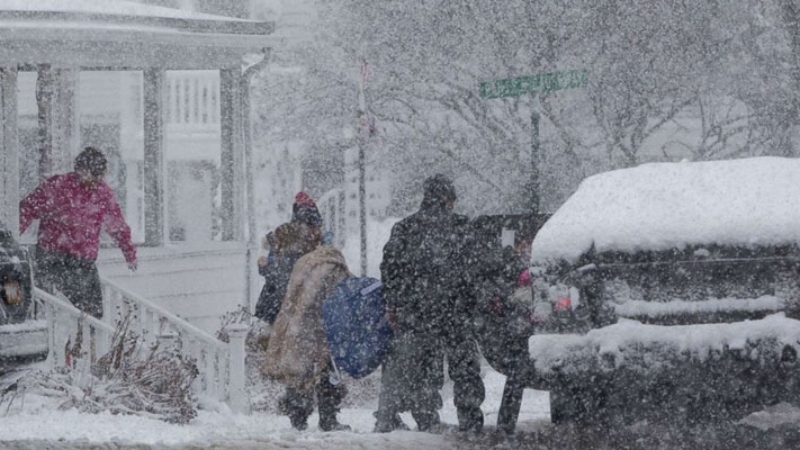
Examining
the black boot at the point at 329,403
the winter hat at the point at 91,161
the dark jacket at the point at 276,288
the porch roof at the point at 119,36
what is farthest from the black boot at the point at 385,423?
the porch roof at the point at 119,36

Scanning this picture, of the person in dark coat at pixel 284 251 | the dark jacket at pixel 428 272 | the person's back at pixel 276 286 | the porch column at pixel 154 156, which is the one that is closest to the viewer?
the dark jacket at pixel 428 272

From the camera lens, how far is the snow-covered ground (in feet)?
27.4

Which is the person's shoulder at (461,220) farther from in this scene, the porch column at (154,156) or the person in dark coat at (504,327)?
the porch column at (154,156)

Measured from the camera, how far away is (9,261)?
329 inches

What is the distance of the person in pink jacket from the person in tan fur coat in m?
2.58

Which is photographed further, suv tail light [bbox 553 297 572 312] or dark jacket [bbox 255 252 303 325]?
dark jacket [bbox 255 252 303 325]

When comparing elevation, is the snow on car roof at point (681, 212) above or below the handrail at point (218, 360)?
above

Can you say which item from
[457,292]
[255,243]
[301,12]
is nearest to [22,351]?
[457,292]

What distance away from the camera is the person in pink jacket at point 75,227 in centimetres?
1164

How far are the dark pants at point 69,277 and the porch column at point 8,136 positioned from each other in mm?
983

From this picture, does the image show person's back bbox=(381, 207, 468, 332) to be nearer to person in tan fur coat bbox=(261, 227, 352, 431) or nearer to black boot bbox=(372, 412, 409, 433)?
person in tan fur coat bbox=(261, 227, 352, 431)

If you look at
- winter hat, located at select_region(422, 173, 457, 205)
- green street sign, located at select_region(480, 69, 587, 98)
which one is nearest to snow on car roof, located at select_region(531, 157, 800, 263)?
winter hat, located at select_region(422, 173, 457, 205)

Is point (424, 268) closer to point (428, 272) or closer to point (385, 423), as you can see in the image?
point (428, 272)

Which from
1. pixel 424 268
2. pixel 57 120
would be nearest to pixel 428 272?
pixel 424 268
